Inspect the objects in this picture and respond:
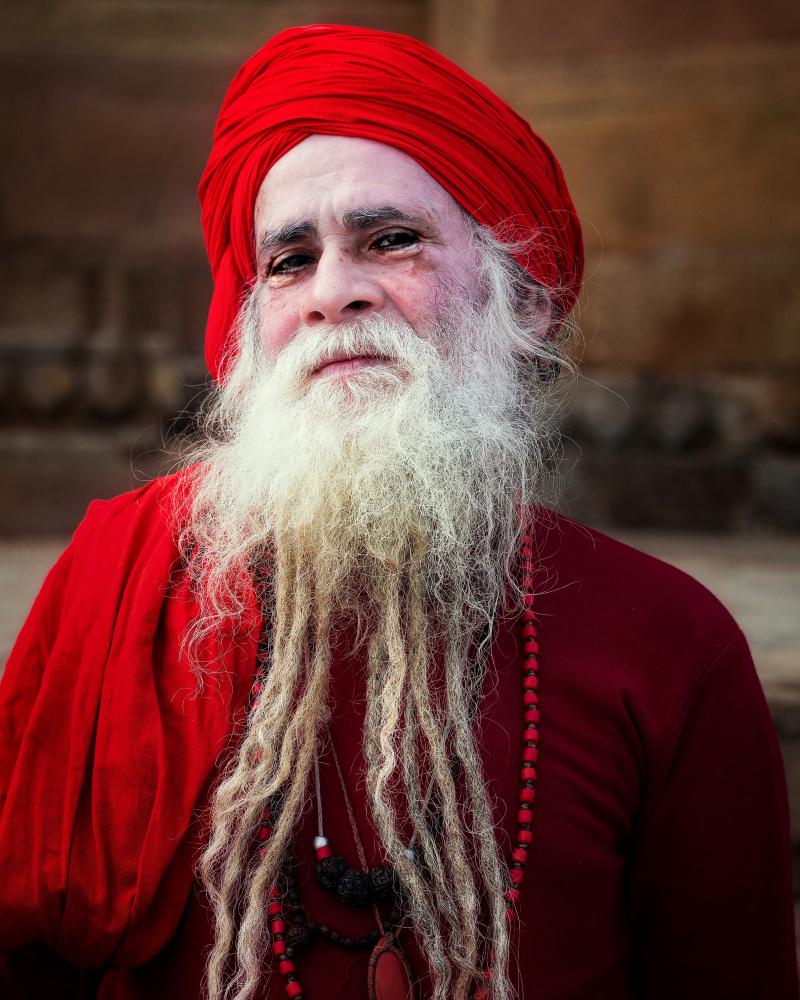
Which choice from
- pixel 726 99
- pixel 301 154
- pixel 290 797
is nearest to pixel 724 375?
pixel 726 99

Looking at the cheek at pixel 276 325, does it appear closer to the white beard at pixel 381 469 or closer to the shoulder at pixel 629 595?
the white beard at pixel 381 469

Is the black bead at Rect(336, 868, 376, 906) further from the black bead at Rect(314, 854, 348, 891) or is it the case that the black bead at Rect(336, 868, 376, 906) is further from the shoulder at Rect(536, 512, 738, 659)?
the shoulder at Rect(536, 512, 738, 659)

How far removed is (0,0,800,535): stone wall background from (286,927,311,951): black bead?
116 inches

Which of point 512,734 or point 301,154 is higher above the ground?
point 301,154

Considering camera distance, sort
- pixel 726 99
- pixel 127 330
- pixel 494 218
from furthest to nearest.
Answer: pixel 127 330 → pixel 726 99 → pixel 494 218

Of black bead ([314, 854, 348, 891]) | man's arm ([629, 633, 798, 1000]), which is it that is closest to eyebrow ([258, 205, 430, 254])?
man's arm ([629, 633, 798, 1000])

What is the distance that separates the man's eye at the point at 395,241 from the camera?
145cm

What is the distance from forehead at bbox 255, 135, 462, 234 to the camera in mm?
1425

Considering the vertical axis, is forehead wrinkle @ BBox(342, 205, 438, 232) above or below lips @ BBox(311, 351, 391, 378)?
above

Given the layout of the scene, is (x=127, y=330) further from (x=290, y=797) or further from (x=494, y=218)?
(x=290, y=797)

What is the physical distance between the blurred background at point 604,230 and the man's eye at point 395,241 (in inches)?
90.3

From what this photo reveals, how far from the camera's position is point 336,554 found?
4.40ft

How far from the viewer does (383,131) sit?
1.44 m

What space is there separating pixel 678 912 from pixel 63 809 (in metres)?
0.96
